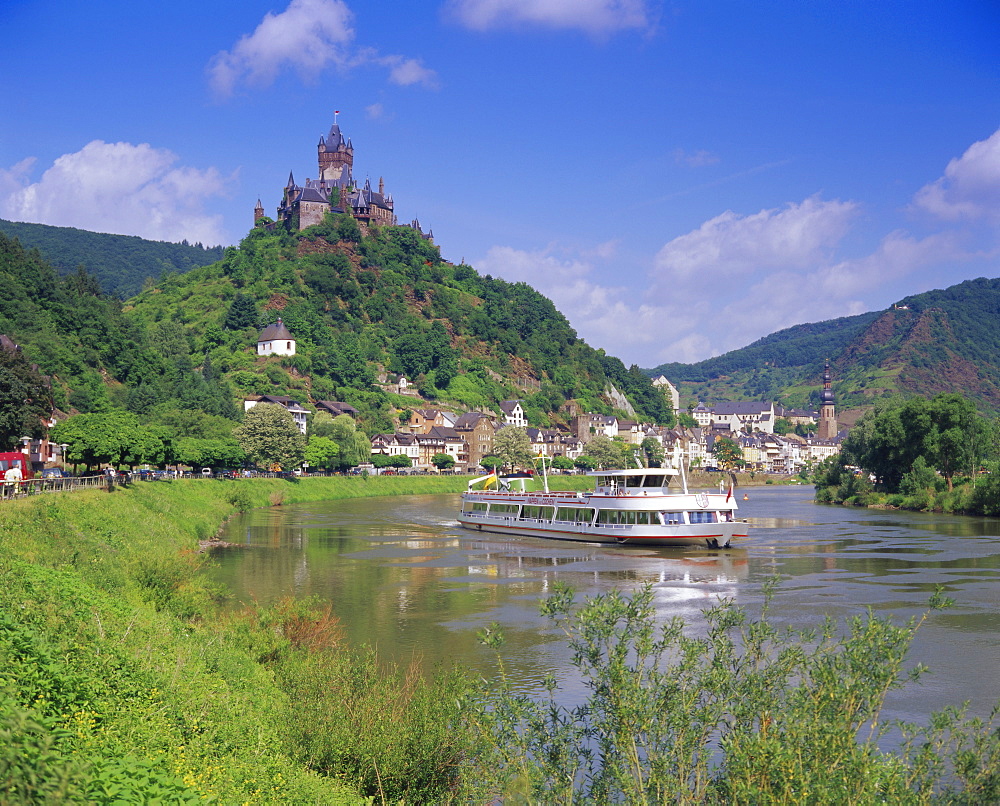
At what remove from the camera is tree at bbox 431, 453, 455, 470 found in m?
141

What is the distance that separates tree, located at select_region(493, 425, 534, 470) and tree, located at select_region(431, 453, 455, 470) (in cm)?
870

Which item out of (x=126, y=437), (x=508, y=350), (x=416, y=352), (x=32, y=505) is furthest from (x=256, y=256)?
(x=32, y=505)

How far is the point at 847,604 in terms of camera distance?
35.8 m

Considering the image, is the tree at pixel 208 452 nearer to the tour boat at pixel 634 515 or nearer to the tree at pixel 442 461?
the tour boat at pixel 634 515

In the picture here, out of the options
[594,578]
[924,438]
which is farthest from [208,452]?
[924,438]

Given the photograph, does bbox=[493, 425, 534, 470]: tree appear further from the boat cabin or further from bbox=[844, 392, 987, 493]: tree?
the boat cabin

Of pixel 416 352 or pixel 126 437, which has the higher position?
pixel 416 352

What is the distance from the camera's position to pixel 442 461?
463 ft

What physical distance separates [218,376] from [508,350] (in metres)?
79.7

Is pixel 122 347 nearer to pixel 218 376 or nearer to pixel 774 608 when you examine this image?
pixel 218 376

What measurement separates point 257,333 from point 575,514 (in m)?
102

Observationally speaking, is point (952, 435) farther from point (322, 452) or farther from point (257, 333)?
point (257, 333)

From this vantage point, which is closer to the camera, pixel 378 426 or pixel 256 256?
pixel 378 426

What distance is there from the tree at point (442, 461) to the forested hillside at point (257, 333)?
10264 mm
